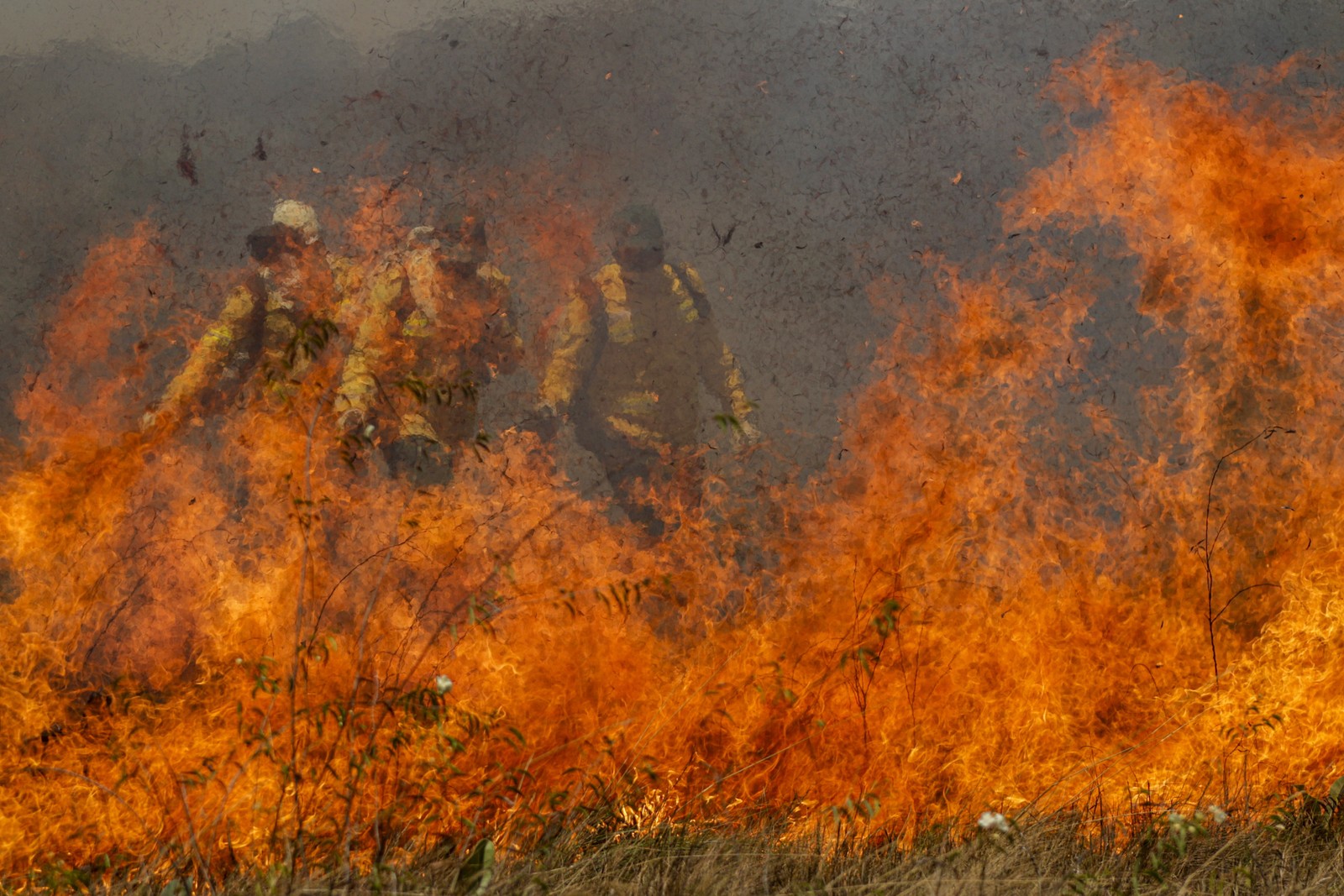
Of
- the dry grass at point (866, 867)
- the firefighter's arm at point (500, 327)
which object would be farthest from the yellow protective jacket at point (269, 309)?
the dry grass at point (866, 867)

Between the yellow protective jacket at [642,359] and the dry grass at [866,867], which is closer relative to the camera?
the dry grass at [866,867]

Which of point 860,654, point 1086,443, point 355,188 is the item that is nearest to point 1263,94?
point 1086,443

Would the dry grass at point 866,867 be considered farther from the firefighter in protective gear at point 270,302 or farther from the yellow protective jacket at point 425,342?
the firefighter in protective gear at point 270,302

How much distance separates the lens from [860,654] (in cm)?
378

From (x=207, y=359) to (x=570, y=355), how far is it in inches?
50.8

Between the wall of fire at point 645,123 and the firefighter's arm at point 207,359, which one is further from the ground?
the wall of fire at point 645,123

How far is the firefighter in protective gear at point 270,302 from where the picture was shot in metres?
3.99

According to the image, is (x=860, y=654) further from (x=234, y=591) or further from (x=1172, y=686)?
(x=234, y=591)

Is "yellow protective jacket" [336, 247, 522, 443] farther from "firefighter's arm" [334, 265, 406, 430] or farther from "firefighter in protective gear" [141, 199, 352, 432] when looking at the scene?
"firefighter in protective gear" [141, 199, 352, 432]

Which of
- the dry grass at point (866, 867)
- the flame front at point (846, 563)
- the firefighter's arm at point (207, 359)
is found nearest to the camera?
the dry grass at point (866, 867)

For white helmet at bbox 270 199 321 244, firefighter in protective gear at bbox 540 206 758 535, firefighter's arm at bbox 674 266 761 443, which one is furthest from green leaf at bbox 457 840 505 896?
white helmet at bbox 270 199 321 244

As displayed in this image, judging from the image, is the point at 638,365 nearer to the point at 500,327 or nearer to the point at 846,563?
the point at 500,327

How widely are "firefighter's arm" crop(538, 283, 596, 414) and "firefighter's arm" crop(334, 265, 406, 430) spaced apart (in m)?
0.59

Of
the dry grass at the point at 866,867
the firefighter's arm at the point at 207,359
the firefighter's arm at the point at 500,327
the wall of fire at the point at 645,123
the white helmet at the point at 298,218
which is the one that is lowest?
the dry grass at the point at 866,867
